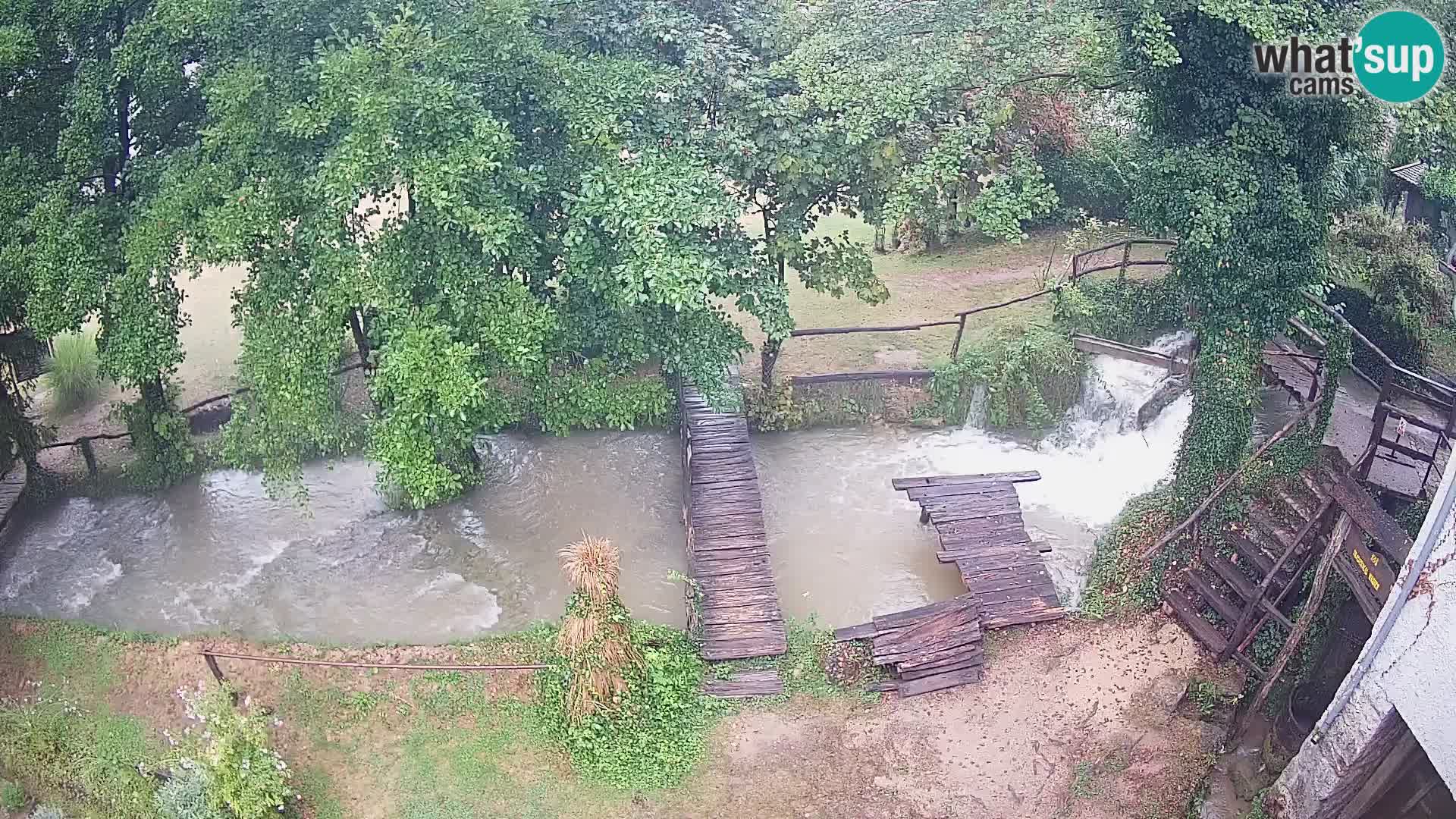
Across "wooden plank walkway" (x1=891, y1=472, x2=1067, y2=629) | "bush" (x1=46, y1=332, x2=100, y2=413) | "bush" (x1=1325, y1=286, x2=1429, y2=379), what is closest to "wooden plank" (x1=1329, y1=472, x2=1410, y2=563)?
"wooden plank walkway" (x1=891, y1=472, x2=1067, y2=629)

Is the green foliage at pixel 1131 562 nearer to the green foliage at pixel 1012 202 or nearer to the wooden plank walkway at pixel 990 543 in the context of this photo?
the wooden plank walkway at pixel 990 543

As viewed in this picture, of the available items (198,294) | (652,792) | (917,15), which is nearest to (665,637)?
(652,792)

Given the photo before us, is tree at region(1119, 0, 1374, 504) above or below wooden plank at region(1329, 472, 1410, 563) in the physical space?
above

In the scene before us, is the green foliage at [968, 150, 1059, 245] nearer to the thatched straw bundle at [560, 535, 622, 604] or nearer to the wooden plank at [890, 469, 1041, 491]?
the wooden plank at [890, 469, 1041, 491]

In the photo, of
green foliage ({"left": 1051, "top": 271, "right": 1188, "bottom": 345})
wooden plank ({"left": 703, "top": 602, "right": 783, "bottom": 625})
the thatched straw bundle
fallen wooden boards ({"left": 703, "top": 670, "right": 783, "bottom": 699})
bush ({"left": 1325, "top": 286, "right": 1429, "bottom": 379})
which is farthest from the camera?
green foliage ({"left": 1051, "top": 271, "right": 1188, "bottom": 345})

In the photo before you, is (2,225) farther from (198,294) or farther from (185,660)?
(198,294)

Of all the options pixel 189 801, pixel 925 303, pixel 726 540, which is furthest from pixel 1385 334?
pixel 189 801

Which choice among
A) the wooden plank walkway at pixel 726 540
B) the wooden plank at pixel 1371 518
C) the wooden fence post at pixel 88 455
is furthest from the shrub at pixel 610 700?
the wooden fence post at pixel 88 455

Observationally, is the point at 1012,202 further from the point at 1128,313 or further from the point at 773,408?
the point at 773,408
